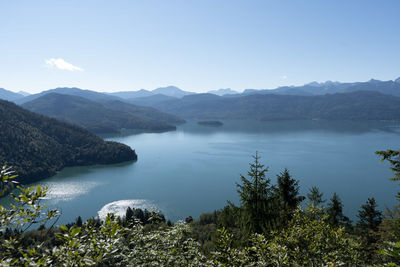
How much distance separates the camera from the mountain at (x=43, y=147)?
119000 mm

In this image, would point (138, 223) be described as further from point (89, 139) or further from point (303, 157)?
point (89, 139)

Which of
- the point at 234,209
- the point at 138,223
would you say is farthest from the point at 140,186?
the point at 138,223

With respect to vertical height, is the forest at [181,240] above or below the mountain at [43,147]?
above

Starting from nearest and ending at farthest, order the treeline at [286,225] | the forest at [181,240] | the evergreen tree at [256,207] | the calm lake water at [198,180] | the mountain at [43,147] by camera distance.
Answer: the forest at [181,240], the treeline at [286,225], the evergreen tree at [256,207], the calm lake water at [198,180], the mountain at [43,147]

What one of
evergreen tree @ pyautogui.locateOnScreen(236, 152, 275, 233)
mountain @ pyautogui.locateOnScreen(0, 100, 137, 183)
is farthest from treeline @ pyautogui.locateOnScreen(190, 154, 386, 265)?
mountain @ pyautogui.locateOnScreen(0, 100, 137, 183)

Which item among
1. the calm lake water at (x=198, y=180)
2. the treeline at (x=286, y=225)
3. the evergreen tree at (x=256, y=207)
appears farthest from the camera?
the calm lake water at (x=198, y=180)

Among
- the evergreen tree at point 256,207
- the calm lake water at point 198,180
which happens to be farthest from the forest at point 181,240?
the calm lake water at point 198,180

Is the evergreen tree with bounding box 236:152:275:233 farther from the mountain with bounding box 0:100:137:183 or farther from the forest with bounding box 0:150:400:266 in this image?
the mountain with bounding box 0:100:137:183

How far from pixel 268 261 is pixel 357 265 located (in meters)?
6.19

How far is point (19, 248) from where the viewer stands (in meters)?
4.50

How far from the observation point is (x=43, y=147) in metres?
140

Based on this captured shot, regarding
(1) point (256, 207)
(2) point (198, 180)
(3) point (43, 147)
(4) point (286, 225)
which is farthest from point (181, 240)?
(3) point (43, 147)

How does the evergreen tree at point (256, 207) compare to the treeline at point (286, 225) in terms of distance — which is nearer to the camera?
the treeline at point (286, 225)

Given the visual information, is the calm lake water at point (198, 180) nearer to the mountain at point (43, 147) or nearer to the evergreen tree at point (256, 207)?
the mountain at point (43, 147)
